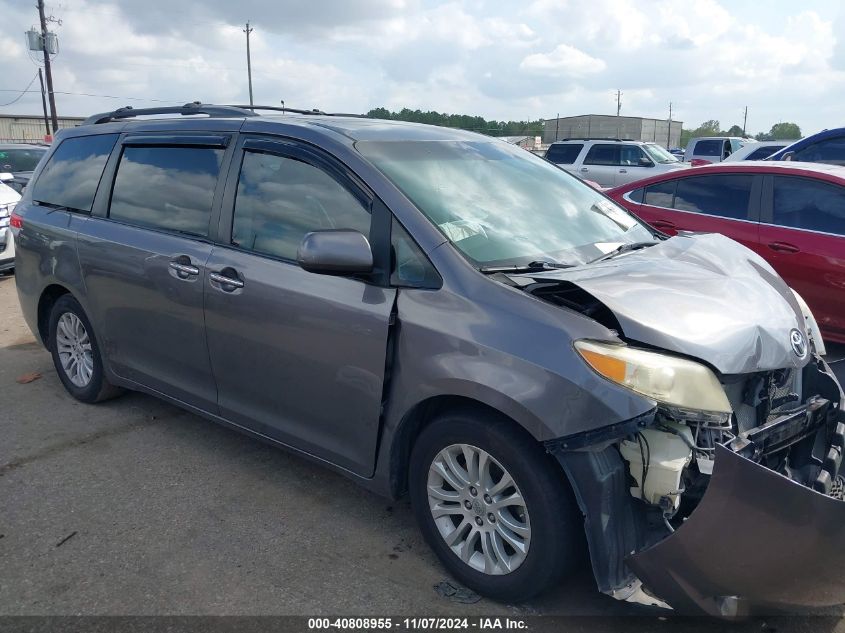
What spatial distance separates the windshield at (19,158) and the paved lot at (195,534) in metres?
11.3

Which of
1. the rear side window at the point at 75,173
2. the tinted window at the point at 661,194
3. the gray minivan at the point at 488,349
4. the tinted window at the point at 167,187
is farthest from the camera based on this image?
the tinted window at the point at 661,194

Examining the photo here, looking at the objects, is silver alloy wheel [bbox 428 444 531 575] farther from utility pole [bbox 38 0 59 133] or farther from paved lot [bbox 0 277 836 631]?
utility pole [bbox 38 0 59 133]

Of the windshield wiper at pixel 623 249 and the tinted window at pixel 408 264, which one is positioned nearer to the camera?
the tinted window at pixel 408 264

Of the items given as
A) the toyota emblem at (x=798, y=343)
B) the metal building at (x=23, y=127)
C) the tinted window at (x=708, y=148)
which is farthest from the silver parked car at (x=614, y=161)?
the metal building at (x=23, y=127)

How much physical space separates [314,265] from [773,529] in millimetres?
→ 1877

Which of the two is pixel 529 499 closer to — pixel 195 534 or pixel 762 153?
pixel 195 534

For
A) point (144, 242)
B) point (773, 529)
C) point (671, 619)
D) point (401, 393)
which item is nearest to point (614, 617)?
point (671, 619)

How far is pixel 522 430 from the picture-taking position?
8.63 feet

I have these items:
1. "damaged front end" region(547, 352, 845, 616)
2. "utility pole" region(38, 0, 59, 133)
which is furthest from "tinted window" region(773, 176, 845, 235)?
"utility pole" region(38, 0, 59, 133)

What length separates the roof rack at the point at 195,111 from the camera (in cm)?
406

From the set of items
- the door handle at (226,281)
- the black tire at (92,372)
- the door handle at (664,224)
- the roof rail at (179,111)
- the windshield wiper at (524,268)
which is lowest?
the black tire at (92,372)

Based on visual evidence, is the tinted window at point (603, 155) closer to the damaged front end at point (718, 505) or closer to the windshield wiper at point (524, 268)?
the windshield wiper at point (524, 268)

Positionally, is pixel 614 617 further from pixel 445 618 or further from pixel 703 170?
pixel 703 170

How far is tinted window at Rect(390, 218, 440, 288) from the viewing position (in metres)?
2.91
